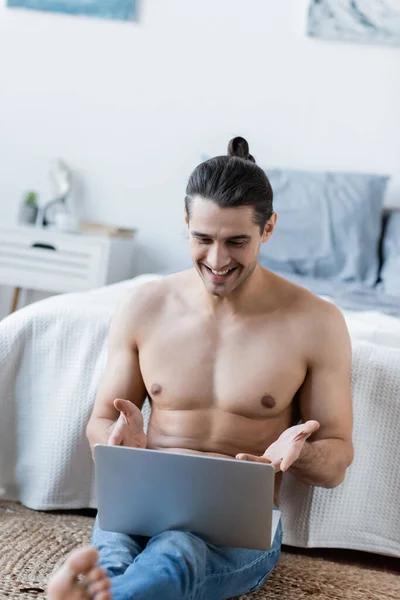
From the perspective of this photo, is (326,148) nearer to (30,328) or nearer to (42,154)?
(42,154)

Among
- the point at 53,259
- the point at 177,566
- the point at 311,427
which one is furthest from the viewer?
the point at 53,259

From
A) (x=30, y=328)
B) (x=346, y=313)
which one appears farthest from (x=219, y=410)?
(x=346, y=313)

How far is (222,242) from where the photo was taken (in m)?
1.51

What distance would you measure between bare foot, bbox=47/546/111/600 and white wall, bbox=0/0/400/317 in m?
2.83

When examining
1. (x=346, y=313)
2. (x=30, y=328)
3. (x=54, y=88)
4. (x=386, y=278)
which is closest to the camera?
(x=30, y=328)

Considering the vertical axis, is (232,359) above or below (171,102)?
below

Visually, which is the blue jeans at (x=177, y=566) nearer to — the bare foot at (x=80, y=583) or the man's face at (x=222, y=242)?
the bare foot at (x=80, y=583)

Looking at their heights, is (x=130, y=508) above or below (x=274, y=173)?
below

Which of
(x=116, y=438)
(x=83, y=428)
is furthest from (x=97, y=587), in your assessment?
(x=83, y=428)

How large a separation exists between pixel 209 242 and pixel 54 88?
2654 mm

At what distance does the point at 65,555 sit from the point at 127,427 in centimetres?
37

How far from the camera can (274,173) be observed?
3502 mm

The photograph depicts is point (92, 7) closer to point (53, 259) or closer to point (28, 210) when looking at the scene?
point (28, 210)

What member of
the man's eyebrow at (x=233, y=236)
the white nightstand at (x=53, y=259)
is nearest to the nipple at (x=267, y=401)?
the man's eyebrow at (x=233, y=236)
